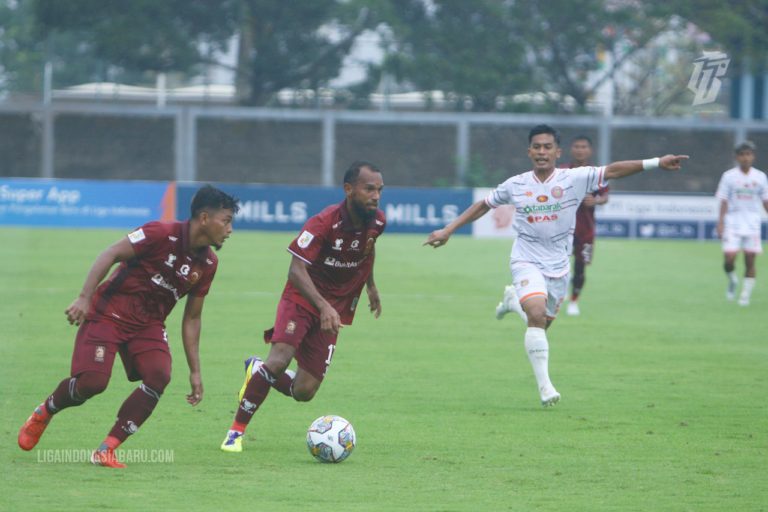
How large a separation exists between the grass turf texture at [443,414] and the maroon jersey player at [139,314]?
14.1 inches

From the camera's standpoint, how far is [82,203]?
31.0 meters

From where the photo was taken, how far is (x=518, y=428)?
30.7 ft

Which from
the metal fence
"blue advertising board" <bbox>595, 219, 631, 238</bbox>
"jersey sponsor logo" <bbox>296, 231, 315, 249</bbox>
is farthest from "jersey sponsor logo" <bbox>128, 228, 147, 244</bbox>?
the metal fence

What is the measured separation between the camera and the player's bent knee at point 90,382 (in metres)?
7.55

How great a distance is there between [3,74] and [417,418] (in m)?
60.1

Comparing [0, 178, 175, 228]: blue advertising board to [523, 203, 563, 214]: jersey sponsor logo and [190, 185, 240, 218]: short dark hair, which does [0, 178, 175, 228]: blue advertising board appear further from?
[190, 185, 240, 218]: short dark hair

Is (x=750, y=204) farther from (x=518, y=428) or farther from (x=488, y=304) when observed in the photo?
(x=518, y=428)

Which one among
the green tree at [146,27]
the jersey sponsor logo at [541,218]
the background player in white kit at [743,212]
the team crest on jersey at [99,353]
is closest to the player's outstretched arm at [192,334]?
the team crest on jersey at [99,353]

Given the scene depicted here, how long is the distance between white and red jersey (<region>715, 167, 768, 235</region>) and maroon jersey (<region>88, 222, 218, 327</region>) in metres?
12.6

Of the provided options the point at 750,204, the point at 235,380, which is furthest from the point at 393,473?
the point at 750,204

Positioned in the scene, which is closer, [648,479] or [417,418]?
[648,479]

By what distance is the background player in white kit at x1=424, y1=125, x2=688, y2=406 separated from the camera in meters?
10.3

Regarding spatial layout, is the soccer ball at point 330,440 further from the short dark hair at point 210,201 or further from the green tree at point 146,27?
the green tree at point 146,27

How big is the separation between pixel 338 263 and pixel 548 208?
7.75 ft
